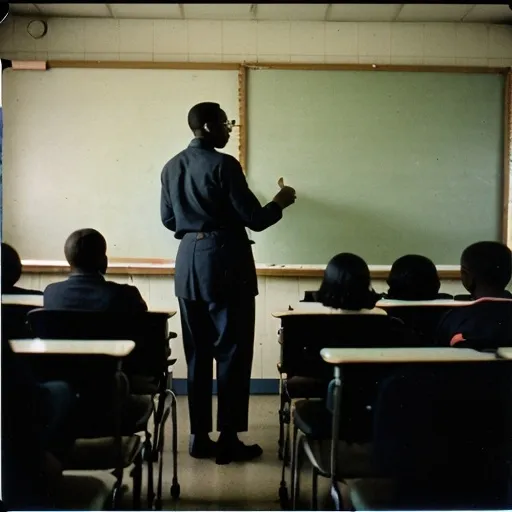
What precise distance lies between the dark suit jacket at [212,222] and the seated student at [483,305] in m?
0.67

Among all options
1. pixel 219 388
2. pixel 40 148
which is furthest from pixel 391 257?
pixel 40 148

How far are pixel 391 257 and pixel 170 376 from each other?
2.91 ft

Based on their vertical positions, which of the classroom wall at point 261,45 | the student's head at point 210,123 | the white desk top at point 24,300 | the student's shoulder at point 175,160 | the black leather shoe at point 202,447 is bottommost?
the black leather shoe at point 202,447

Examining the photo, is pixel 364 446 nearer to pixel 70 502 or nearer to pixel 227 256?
pixel 227 256

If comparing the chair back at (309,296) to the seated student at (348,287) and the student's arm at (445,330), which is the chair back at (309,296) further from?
the student's arm at (445,330)

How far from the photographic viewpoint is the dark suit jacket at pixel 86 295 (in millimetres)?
1812

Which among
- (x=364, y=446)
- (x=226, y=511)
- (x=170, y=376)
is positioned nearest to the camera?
(x=364, y=446)

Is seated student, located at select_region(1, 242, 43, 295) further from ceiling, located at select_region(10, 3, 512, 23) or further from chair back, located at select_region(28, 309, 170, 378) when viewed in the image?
ceiling, located at select_region(10, 3, 512, 23)

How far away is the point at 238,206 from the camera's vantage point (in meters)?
1.86

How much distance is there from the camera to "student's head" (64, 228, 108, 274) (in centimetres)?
186

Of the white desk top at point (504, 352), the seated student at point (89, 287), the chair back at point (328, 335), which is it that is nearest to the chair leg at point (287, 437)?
the chair back at point (328, 335)

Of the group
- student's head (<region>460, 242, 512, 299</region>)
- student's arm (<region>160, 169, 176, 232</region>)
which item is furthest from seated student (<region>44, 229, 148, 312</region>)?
student's head (<region>460, 242, 512, 299</region>)

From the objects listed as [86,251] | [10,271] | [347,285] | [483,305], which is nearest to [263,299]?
[347,285]

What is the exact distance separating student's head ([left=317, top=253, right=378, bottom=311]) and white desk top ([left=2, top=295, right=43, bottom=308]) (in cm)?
94
